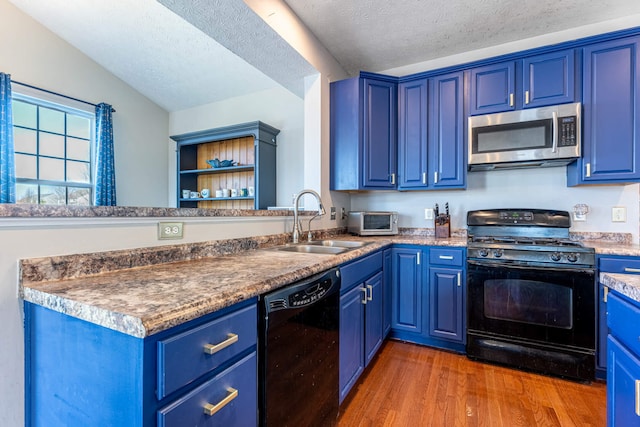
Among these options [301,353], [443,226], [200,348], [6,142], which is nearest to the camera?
[200,348]

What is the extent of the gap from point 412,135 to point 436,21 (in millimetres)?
877

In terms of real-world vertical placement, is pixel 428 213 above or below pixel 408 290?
above

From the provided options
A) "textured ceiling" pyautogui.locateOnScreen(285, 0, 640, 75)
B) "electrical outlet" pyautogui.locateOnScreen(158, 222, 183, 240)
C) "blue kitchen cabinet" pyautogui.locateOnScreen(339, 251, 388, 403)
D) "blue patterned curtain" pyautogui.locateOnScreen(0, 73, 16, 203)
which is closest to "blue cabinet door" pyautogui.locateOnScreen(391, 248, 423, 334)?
"blue kitchen cabinet" pyautogui.locateOnScreen(339, 251, 388, 403)

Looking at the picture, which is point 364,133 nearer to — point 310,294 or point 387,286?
point 387,286

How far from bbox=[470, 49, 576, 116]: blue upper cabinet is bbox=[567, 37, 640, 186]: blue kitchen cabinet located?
0.38 ft

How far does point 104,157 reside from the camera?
3.89 m

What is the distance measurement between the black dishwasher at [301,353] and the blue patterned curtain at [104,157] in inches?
152

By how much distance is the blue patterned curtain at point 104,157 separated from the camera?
3879 millimetres

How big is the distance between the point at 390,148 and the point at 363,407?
2039 mm

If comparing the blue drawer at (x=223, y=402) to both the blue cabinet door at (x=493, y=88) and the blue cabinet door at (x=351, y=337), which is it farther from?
the blue cabinet door at (x=493, y=88)

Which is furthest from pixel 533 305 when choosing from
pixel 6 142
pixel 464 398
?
pixel 6 142

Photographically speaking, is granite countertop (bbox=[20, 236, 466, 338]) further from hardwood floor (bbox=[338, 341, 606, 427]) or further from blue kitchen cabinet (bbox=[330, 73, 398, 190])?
blue kitchen cabinet (bbox=[330, 73, 398, 190])

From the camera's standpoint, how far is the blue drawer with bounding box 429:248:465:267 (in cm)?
223

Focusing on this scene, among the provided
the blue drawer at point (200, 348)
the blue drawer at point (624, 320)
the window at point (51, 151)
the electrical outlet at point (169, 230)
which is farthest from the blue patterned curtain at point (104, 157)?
the blue drawer at point (624, 320)
